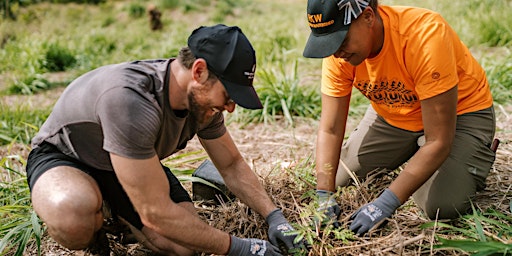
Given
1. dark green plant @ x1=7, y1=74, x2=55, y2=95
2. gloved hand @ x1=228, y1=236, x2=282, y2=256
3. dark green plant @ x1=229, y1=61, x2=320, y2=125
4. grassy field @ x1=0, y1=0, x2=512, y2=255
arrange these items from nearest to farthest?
gloved hand @ x1=228, y1=236, x2=282, y2=256
grassy field @ x1=0, y1=0, x2=512, y2=255
dark green plant @ x1=229, y1=61, x2=320, y2=125
dark green plant @ x1=7, y1=74, x2=55, y2=95

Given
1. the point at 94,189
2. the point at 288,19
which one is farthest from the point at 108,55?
the point at 94,189

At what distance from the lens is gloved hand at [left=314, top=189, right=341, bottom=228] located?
222 cm

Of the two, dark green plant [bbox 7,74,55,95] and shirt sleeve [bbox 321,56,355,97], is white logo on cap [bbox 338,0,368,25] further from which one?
dark green plant [bbox 7,74,55,95]

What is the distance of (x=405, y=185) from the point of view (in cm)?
223

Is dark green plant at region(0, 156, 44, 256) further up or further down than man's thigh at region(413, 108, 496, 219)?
further down

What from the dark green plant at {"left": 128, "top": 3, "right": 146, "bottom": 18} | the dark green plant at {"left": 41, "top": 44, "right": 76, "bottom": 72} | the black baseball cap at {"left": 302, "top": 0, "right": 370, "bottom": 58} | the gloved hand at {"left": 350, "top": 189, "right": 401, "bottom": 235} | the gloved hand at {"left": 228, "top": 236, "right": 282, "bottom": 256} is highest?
the black baseball cap at {"left": 302, "top": 0, "right": 370, "bottom": 58}

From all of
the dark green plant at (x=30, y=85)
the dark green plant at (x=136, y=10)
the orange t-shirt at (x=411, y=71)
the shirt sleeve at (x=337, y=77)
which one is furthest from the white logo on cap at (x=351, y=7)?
the dark green plant at (x=136, y=10)

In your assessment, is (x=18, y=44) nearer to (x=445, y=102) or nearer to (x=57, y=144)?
(x=57, y=144)

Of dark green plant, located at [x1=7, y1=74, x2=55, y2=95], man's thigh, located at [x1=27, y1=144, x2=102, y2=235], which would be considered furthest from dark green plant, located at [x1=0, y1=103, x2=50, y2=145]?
man's thigh, located at [x1=27, y1=144, x2=102, y2=235]

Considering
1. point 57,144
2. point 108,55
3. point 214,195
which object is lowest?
point 108,55

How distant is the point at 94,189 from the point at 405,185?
1293mm

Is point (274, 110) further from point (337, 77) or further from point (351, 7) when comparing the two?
point (351, 7)

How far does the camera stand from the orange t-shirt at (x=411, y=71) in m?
2.12

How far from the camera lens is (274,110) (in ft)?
14.0
